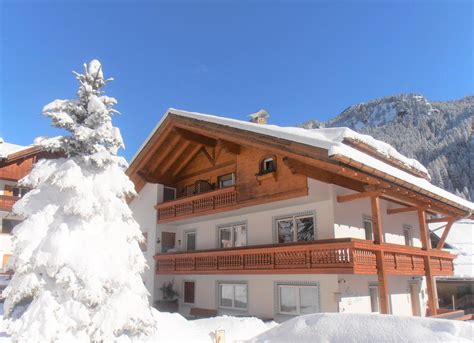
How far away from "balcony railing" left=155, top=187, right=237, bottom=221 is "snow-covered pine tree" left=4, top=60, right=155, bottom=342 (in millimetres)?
8388

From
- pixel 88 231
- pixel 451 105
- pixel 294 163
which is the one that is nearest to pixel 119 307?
pixel 88 231

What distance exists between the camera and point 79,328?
28.3ft

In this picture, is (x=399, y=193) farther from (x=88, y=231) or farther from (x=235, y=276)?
(x=88, y=231)

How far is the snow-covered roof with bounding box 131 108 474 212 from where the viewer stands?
12869 millimetres

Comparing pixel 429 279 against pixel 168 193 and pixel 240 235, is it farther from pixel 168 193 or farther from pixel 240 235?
pixel 168 193

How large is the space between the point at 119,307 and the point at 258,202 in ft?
30.0

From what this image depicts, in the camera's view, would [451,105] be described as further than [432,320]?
Yes

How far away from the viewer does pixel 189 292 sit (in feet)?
72.7

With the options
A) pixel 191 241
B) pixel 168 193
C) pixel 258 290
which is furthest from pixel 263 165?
pixel 168 193

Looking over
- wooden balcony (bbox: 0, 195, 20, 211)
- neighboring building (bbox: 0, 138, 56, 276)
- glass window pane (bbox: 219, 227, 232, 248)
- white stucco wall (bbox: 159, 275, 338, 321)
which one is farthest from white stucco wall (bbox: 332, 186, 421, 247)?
A: wooden balcony (bbox: 0, 195, 20, 211)

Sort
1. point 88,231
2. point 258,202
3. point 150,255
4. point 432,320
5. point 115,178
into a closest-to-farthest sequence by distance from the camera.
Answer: point 432,320 < point 88,231 < point 115,178 < point 258,202 < point 150,255

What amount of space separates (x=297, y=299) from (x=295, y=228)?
300 cm

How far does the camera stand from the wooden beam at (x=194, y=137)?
70.2 feet

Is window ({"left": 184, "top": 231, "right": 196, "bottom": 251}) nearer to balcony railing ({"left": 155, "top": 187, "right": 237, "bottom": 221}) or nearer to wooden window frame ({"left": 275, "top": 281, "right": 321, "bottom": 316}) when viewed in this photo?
balcony railing ({"left": 155, "top": 187, "right": 237, "bottom": 221})
